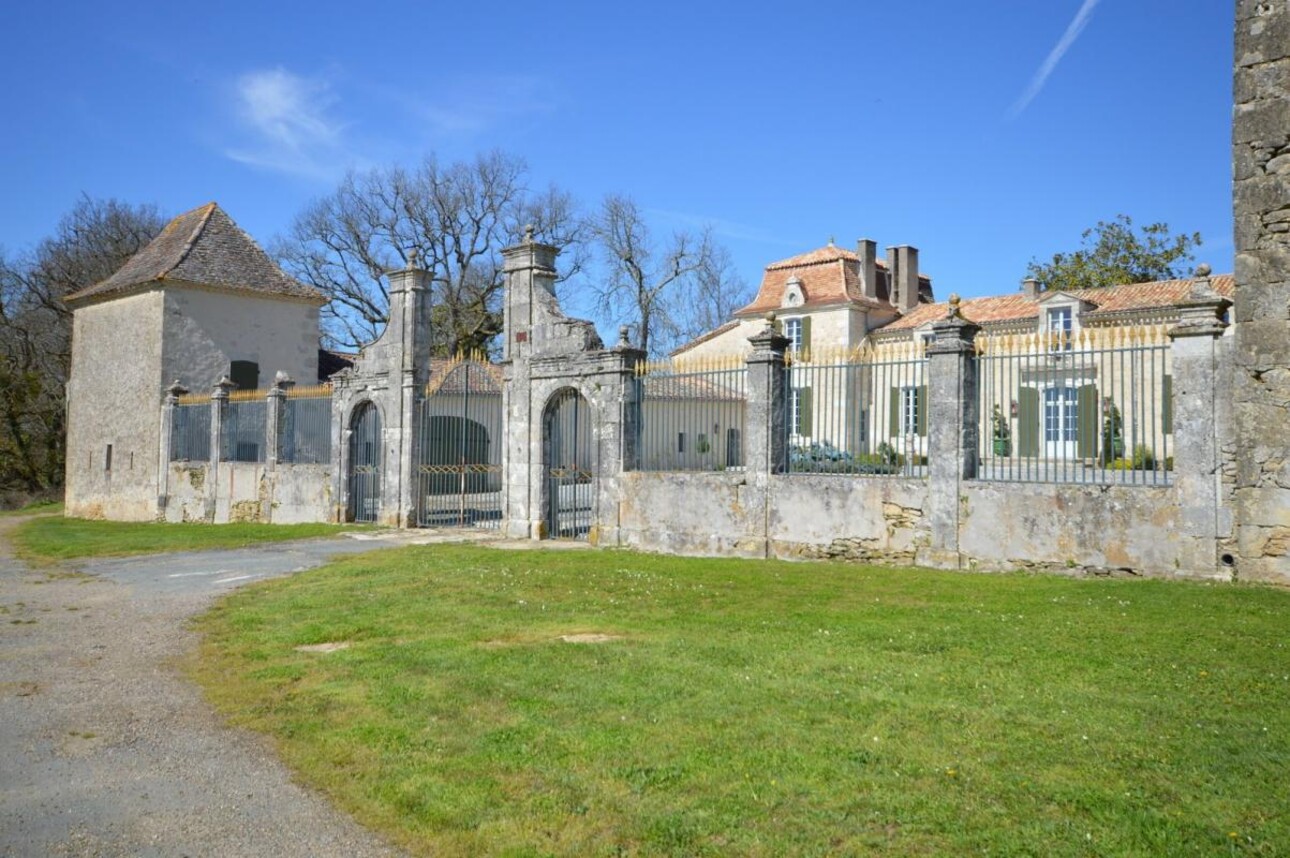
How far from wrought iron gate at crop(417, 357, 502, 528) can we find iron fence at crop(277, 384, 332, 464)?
3.30 meters

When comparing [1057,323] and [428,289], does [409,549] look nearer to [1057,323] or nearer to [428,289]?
[428,289]

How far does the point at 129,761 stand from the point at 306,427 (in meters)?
17.4

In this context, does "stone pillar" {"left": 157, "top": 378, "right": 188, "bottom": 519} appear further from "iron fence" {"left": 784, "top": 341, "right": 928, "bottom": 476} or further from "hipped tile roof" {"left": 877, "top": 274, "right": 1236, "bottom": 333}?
"hipped tile roof" {"left": 877, "top": 274, "right": 1236, "bottom": 333}

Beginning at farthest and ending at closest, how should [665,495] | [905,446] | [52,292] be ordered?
[52,292] → [665,495] → [905,446]

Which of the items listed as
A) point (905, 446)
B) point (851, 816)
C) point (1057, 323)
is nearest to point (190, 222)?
point (905, 446)

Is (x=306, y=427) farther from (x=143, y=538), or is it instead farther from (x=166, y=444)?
(x=166, y=444)

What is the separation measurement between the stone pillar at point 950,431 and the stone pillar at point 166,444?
21500 millimetres

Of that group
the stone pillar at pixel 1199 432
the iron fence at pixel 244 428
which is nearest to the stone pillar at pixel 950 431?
the stone pillar at pixel 1199 432

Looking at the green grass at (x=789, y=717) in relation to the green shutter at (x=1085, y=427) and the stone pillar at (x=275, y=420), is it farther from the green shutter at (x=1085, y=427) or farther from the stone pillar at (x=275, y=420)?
the stone pillar at (x=275, y=420)

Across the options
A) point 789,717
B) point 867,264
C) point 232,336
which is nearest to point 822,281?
point 867,264

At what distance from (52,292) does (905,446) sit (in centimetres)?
4176

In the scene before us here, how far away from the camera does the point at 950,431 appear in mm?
12102

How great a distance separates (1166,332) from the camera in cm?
1096

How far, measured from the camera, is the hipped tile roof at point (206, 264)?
1117 inches
